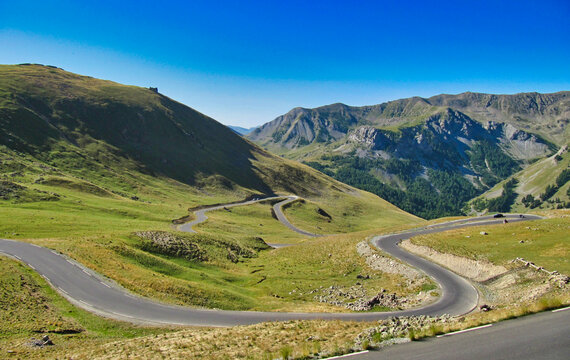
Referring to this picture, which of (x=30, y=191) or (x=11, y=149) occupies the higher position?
(x=11, y=149)

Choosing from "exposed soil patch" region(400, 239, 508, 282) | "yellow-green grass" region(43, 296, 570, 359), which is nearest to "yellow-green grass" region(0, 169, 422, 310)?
"exposed soil patch" region(400, 239, 508, 282)

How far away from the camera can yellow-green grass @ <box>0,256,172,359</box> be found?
20998 millimetres

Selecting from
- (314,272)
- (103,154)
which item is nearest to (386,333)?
(314,272)

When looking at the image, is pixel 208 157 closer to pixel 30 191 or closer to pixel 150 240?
pixel 30 191

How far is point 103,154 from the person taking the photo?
144m

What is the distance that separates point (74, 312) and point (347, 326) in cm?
2362

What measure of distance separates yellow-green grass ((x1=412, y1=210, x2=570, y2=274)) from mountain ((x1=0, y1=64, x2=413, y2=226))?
76079 mm

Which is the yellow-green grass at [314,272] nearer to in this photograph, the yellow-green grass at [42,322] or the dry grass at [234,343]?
the dry grass at [234,343]

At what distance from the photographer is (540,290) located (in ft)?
100

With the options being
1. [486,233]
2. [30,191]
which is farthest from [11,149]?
[486,233]

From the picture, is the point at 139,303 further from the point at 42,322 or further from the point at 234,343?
the point at 234,343

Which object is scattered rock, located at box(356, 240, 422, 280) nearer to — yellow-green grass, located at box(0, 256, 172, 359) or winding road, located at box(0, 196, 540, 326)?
winding road, located at box(0, 196, 540, 326)

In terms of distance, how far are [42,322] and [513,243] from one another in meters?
58.6

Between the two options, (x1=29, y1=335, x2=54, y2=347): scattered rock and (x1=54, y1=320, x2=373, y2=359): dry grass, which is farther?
(x1=29, y1=335, x2=54, y2=347): scattered rock
